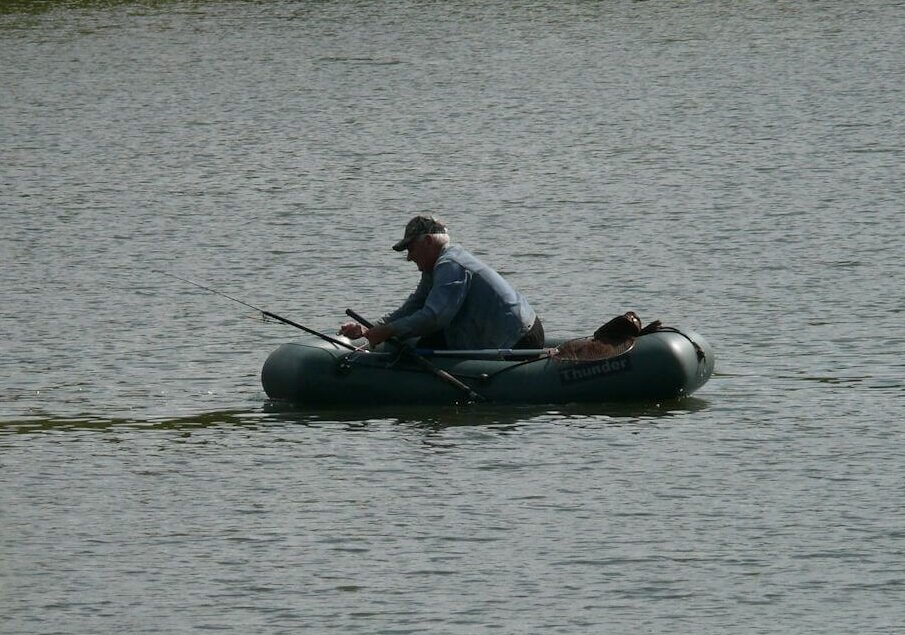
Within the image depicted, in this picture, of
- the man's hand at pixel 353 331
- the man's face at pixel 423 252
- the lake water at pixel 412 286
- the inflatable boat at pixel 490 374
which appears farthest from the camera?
the man's face at pixel 423 252

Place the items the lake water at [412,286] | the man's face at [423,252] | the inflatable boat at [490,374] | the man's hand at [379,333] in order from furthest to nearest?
the man's face at [423,252] < the man's hand at [379,333] < the inflatable boat at [490,374] < the lake water at [412,286]

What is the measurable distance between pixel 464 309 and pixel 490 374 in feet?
1.63

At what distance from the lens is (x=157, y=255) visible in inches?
769

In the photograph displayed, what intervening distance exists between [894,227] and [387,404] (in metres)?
8.13

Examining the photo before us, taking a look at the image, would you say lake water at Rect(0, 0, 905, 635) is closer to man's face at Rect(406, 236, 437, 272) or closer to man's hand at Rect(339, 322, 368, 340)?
man's hand at Rect(339, 322, 368, 340)

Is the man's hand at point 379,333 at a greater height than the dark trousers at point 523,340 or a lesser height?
greater

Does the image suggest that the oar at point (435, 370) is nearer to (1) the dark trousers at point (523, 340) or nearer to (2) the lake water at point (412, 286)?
(2) the lake water at point (412, 286)

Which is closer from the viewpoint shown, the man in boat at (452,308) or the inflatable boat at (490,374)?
the inflatable boat at (490,374)

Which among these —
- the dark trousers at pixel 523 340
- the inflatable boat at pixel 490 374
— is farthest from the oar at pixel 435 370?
the dark trousers at pixel 523 340

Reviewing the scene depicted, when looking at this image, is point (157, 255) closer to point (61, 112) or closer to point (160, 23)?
point (61, 112)

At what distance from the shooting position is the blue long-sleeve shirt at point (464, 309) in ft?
41.7

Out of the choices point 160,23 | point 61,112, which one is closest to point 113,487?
point 61,112

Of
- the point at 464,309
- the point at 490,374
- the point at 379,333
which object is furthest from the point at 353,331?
the point at 490,374

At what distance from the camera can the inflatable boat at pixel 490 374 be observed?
12.5 metres
